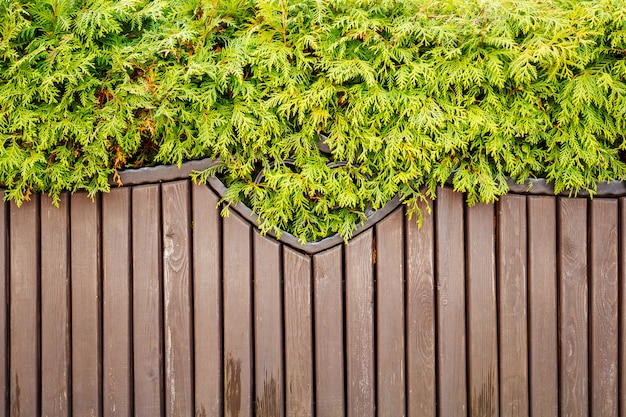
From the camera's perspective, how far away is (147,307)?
100.0 inches

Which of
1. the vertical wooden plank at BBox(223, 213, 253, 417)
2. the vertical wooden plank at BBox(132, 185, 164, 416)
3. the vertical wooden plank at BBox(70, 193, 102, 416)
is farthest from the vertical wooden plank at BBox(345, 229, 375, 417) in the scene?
the vertical wooden plank at BBox(70, 193, 102, 416)

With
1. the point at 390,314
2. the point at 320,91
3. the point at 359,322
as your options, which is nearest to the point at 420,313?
the point at 390,314

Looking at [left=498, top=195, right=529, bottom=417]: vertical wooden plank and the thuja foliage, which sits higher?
the thuja foliage

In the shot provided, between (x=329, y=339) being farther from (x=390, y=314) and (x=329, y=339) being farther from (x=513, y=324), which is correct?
(x=513, y=324)

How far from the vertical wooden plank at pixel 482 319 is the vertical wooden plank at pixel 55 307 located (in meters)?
2.12

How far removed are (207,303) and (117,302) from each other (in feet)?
1.55

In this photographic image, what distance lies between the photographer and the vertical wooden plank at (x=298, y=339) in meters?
2.53

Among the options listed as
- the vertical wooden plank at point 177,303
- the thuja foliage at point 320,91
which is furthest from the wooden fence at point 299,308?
the thuja foliage at point 320,91

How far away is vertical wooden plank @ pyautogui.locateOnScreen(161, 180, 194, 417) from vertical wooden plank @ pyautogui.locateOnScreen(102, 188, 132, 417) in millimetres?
202

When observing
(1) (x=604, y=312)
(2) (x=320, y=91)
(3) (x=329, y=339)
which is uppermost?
(2) (x=320, y=91)

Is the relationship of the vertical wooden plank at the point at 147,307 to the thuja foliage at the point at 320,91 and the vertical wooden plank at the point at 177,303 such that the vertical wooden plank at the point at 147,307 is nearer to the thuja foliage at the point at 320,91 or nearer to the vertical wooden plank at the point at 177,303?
the vertical wooden plank at the point at 177,303

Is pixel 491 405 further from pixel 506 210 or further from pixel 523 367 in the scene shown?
pixel 506 210

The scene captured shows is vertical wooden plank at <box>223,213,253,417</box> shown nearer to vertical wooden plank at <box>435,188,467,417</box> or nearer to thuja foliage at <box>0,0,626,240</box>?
thuja foliage at <box>0,0,626,240</box>

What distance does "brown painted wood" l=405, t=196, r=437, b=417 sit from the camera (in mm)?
2529
